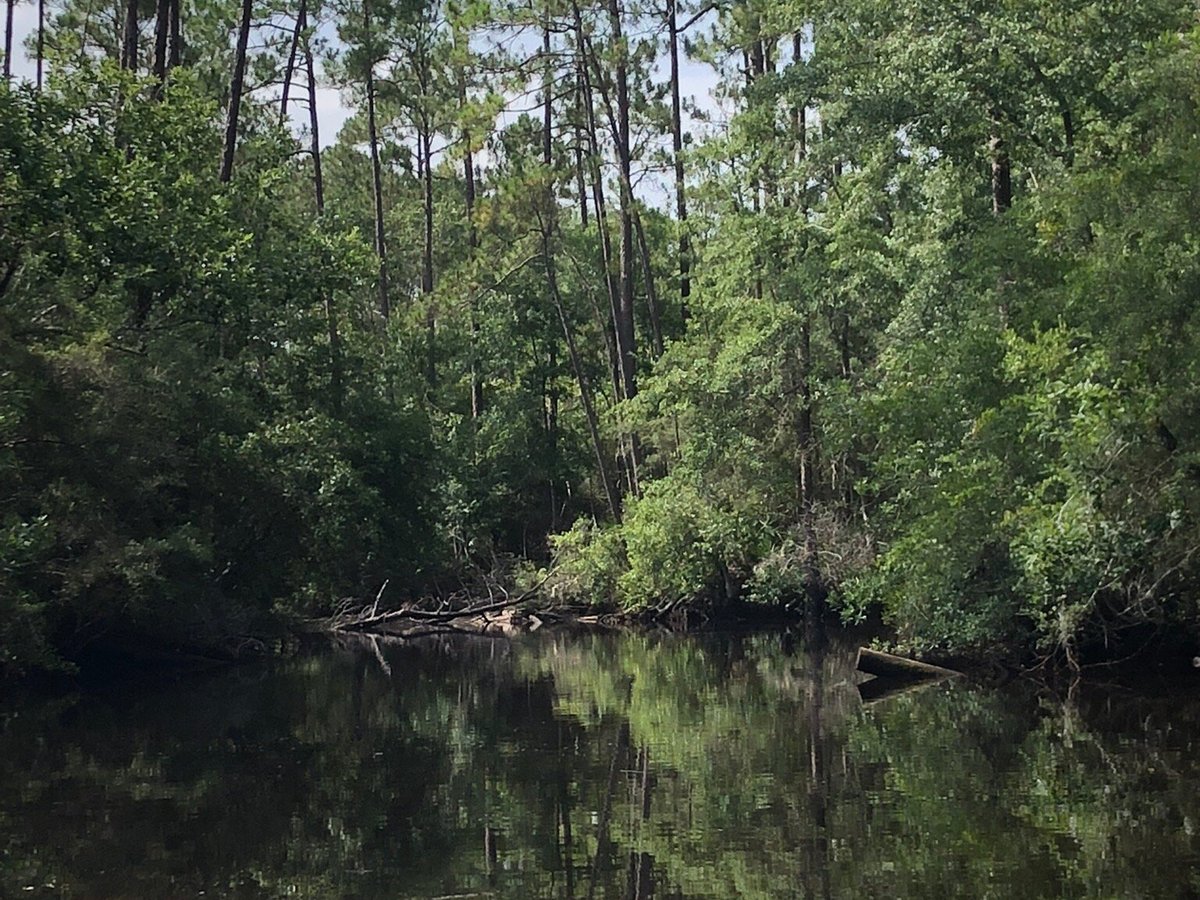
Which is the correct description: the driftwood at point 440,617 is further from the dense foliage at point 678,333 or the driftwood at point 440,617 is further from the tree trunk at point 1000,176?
the tree trunk at point 1000,176

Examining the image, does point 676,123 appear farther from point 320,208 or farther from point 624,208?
point 320,208

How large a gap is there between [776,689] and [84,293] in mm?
11338

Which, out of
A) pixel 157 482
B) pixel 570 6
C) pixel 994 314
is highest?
pixel 570 6

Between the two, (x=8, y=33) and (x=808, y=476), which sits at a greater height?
(x=8, y=33)

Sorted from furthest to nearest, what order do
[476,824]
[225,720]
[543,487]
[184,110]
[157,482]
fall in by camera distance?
[543,487]
[184,110]
[157,482]
[225,720]
[476,824]

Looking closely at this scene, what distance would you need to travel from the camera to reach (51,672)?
20.1 metres

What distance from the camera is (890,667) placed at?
17609 mm

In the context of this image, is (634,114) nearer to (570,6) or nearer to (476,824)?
(570,6)

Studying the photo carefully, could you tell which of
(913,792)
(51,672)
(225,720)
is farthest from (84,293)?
(913,792)

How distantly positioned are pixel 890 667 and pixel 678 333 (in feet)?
66.1

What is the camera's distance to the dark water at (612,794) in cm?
765

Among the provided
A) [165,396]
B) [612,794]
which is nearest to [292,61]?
[165,396]

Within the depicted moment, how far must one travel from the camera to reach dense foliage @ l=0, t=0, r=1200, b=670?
14523 mm

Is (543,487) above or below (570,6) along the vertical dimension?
below
